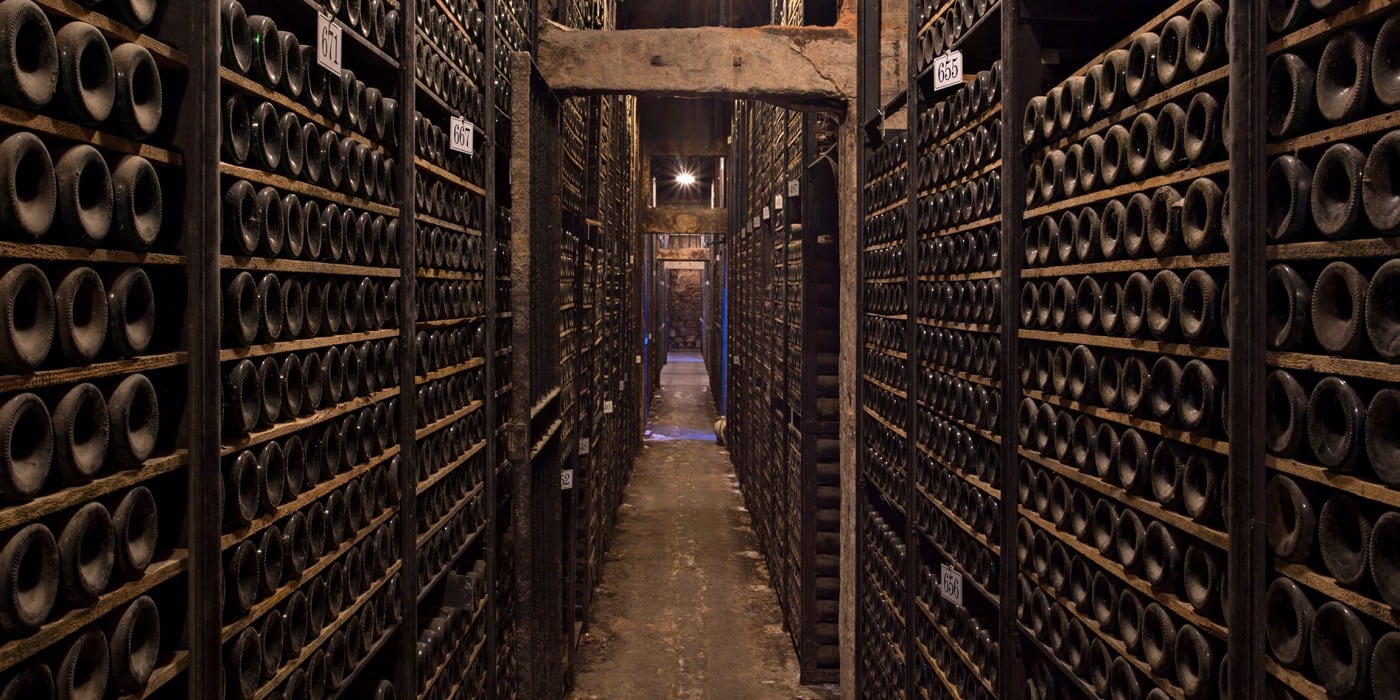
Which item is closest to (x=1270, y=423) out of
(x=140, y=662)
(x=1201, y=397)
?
(x=1201, y=397)

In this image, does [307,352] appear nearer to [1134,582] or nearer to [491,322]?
A: [491,322]

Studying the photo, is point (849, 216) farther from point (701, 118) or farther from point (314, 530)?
point (701, 118)

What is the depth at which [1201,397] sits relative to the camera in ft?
6.73

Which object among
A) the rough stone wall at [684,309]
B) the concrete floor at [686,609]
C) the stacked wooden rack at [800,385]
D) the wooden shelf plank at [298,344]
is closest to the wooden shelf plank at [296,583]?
the wooden shelf plank at [298,344]

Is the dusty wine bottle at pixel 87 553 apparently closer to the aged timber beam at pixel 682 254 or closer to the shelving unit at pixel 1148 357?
the shelving unit at pixel 1148 357

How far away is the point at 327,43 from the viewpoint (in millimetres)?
2453

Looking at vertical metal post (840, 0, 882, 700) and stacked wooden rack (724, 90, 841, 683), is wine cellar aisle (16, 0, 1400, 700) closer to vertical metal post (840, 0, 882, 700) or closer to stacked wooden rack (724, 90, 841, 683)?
vertical metal post (840, 0, 882, 700)

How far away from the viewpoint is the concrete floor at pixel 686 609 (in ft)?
21.4

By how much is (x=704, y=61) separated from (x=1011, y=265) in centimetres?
305

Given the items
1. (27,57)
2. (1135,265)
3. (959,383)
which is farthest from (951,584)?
(27,57)

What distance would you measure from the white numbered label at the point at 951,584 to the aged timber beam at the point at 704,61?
3.05 metres

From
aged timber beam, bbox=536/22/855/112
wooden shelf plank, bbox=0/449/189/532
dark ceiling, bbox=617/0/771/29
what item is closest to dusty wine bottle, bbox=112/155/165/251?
wooden shelf plank, bbox=0/449/189/532

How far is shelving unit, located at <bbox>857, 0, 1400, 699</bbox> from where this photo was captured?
5.41ft

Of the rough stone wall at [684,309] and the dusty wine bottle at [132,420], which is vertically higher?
the rough stone wall at [684,309]
